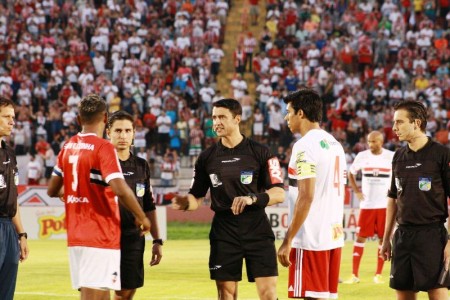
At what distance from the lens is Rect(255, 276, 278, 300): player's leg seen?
950cm

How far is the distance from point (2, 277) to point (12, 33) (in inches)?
1191

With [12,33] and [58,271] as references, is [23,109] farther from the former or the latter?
[58,271]

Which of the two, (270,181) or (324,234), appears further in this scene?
(270,181)

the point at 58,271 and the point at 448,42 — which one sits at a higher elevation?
the point at 448,42

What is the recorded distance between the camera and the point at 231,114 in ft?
31.6

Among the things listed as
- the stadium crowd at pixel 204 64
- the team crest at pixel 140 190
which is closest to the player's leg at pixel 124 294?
the team crest at pixel 140 190

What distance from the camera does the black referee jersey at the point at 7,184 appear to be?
9.08m

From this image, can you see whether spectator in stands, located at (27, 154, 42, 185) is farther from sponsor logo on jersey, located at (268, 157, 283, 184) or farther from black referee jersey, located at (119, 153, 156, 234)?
sponsor logo on jersey, located at (268, 157, 283, 184)

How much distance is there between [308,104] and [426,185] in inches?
62.4

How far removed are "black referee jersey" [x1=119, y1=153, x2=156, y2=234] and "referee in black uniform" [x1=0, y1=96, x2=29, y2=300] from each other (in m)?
1.06

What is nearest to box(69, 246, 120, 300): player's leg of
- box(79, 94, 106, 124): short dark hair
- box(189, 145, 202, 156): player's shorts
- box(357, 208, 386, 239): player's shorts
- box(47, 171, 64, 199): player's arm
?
box(47, 171, 64, 199): player's arm

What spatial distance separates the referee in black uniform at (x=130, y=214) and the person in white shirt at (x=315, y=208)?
6.03ft

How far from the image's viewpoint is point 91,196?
317 inches

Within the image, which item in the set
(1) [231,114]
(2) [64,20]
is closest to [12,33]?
(2) [64,20]
